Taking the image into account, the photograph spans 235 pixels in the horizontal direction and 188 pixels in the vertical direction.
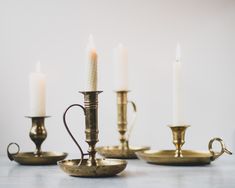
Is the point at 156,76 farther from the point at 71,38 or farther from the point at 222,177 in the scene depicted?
the point at 222,177

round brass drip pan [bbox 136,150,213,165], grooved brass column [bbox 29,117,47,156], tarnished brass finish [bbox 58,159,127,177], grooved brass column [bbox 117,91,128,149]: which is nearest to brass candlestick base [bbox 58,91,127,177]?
tarnished brass finish [bbox 58,159,127,177]

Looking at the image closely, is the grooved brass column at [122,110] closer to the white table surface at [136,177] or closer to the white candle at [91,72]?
the white table surface at [136,177]

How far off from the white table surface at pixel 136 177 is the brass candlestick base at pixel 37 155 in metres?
0.04

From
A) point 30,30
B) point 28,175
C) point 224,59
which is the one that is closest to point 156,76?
point 224,59

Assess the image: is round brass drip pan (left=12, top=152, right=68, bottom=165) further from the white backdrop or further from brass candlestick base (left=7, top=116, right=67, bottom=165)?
the white backdrop

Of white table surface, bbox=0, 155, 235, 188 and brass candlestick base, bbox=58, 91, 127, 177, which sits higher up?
brass candlestick base, bbox=58, 91, 127, 177

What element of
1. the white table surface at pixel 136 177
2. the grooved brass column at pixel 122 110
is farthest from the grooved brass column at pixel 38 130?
the grooved brass column at pixel 122 110

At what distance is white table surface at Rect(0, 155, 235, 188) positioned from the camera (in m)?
0.89

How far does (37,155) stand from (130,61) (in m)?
0.59

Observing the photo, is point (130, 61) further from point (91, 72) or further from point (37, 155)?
point (91, 72)

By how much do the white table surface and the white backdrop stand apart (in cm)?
57

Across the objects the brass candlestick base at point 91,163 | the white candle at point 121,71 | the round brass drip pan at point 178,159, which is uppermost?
the white candle at point 121,71

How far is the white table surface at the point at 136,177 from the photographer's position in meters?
0.89

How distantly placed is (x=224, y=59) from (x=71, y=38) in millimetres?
532
